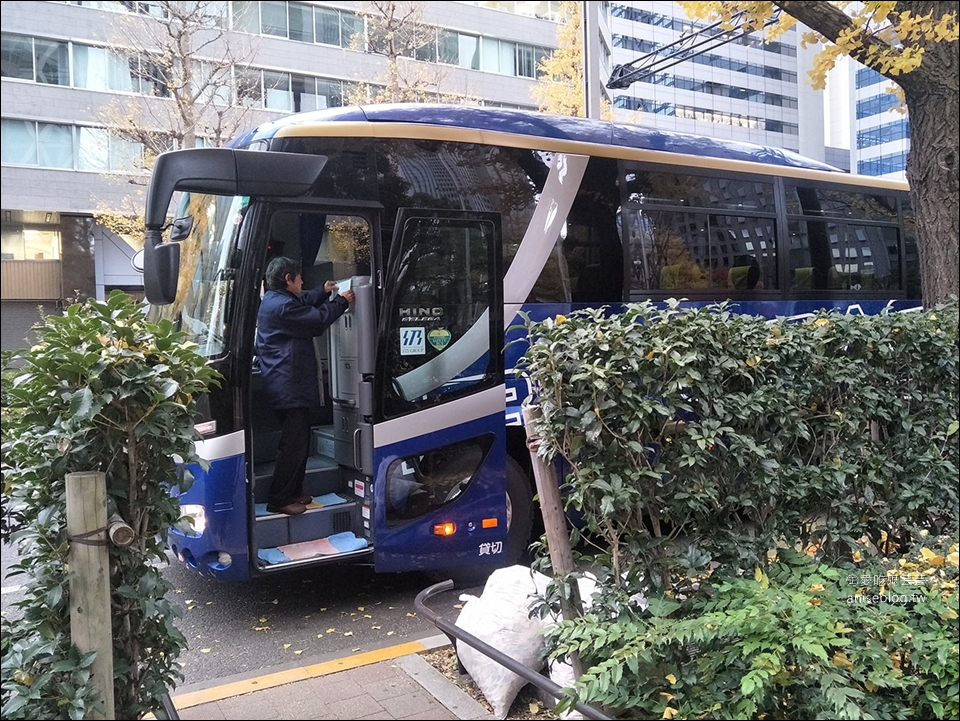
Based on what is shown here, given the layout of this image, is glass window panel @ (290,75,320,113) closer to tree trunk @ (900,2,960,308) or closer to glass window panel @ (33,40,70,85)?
glass window panel @ (33,40,70,85)

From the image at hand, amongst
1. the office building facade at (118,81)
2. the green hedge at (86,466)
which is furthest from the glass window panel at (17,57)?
the green hedge at (86,466)

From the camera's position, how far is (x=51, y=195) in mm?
5355

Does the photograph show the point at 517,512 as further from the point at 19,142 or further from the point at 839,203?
the point at 839,203

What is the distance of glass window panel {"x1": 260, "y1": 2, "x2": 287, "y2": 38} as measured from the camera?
16.8 feet

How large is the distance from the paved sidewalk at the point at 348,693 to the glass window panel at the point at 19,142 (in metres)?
3.00

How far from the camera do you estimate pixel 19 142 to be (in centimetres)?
448

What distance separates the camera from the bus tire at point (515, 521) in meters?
5.77

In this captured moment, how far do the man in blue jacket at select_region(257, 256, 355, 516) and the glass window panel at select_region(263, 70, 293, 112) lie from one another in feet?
3.51

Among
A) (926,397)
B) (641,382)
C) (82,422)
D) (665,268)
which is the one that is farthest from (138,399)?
(665,268)

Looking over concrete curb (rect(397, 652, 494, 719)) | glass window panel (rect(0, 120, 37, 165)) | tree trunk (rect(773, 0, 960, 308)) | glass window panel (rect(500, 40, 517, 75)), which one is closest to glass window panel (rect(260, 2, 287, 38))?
glass window panel (rect(0, 120, 37, 165))

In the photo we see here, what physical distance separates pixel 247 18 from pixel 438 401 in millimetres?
2920

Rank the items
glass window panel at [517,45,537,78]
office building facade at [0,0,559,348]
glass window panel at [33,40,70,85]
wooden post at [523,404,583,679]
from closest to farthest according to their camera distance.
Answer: wooden post at [523,404,583,679]
office building facade at [0,0,559,348]
glass window panel at [33,40,70,85]
glass window panel at [517,45,537,78]

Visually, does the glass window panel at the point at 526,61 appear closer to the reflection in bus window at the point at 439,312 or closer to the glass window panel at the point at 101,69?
the reflection in bus window at the point at 439,312

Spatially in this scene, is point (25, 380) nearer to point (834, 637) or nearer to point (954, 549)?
point (834, 637)
